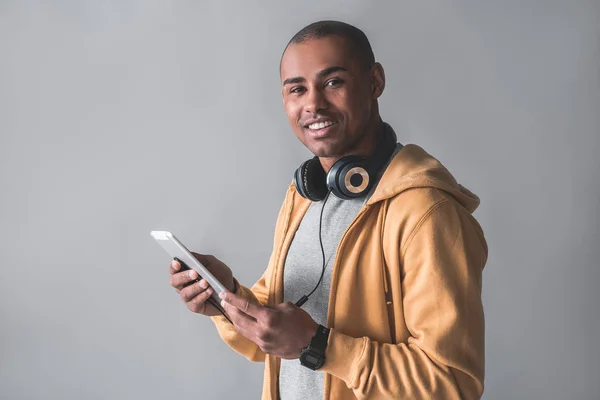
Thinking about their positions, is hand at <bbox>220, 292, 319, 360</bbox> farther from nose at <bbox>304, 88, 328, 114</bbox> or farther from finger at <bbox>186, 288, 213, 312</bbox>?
nose at <bbox>304, 88, 328, 114</bbox>

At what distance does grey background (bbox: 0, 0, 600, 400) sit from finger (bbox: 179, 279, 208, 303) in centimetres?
156

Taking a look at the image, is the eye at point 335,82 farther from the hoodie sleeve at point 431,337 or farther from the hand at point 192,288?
the hand at point 192,288

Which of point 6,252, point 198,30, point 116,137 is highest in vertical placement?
point 198,30

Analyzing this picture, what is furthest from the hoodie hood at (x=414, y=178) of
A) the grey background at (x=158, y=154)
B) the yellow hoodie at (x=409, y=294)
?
the grey background at (x=158, y=154)

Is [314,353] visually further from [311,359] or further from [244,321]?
[244,321]

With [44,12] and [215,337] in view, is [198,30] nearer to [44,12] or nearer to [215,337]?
[44,12]

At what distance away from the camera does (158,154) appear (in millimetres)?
3160

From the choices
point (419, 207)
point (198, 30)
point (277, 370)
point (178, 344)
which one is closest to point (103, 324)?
point (178, 344)

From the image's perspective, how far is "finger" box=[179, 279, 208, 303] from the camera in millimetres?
1484

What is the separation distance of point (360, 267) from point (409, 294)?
0.14 metres

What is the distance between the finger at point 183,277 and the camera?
149 centimetres

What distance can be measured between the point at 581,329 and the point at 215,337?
1.76 m

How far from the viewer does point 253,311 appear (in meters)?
1.28

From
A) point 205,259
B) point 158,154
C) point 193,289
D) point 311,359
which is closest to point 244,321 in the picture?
point 311,359
